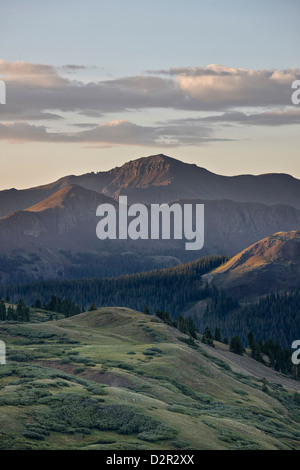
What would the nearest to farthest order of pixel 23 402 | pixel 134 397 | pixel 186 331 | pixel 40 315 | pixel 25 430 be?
pixel 25 430 → pixel 23 402 → pixel 134 397 → pixel 186 331 → pixel 40 315

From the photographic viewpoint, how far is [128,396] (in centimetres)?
6562

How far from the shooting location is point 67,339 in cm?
11012

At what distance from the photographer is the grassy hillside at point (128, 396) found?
177 feet

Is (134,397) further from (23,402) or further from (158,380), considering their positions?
(158,380)

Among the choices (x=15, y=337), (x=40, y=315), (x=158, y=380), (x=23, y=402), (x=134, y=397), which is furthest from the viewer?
(x=40, y=315)

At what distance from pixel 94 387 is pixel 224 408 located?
1939cm

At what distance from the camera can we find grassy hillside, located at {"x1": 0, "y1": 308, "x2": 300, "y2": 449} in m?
54.0

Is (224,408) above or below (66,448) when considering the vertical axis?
below
